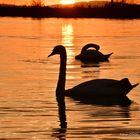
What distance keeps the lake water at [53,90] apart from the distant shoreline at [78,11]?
61.9 ft

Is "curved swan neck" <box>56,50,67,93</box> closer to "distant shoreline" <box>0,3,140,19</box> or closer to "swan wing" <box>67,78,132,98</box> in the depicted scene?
"swan wing" <box>67,78,132,98</box>

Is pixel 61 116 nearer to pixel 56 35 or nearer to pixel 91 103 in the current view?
pixel 91 103

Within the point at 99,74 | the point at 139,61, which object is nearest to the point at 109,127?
the point at 99,74

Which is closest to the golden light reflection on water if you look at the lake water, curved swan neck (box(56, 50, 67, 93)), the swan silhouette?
the lake water

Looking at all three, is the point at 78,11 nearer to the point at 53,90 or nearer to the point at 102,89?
the point at 53,90

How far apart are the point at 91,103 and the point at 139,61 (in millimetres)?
9032

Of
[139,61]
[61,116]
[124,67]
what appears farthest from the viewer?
[139,61]

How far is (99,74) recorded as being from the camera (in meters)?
20.0

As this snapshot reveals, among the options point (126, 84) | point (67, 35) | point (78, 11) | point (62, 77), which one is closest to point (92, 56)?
point (62, 77)

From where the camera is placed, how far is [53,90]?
1667 centimetres

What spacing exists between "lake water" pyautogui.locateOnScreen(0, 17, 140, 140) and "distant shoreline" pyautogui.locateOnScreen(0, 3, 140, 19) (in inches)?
742

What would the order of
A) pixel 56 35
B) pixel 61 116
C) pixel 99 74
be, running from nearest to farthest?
pixel 61 116, pixel 99 74, pixel 56 35

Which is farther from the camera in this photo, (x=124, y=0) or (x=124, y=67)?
(x=124, y=0)

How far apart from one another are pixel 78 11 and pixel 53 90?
41643mm
